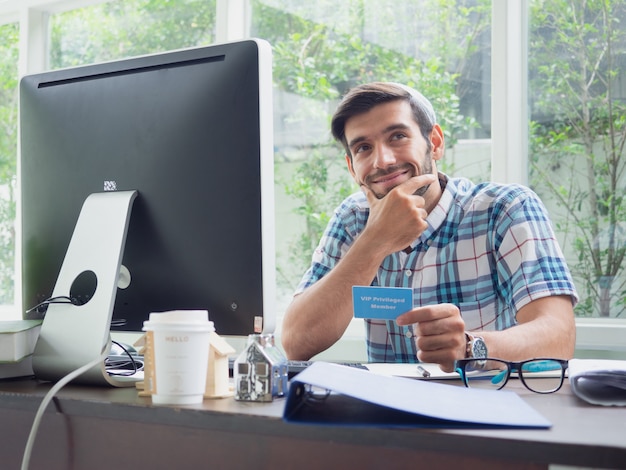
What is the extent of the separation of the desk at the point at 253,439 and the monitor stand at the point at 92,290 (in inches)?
2.4

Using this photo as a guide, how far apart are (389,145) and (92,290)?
987mm

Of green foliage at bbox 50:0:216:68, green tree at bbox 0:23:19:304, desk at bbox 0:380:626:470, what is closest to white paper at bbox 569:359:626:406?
desk at bbox 0:380:626:470

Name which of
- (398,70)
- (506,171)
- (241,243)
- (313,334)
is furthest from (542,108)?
(241,243)

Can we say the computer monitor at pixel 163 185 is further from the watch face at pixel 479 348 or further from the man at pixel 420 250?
the man at pixel 420 250

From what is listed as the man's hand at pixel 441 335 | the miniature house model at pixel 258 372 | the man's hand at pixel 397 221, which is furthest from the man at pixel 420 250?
the miniature house model at pixel 258 372

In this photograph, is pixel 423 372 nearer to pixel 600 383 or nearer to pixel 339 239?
pixel 600 383

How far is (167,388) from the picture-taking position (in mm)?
840

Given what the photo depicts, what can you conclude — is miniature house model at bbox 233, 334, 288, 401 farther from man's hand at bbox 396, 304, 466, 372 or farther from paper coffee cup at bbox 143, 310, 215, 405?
man's hand at bbox 396, 304, 466, 372

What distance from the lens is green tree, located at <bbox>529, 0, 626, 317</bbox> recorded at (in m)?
2.21

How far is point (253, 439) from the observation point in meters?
0.76

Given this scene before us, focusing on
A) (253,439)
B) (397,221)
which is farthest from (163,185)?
(397,221)

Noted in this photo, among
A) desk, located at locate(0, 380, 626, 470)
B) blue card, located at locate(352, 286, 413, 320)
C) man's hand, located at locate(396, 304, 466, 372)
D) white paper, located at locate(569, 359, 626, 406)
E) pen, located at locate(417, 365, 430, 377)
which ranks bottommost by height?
desk, located at locate(0, 380, 626, 470)

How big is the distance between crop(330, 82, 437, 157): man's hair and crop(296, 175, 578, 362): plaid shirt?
188mm

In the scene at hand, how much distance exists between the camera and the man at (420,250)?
1580mm
